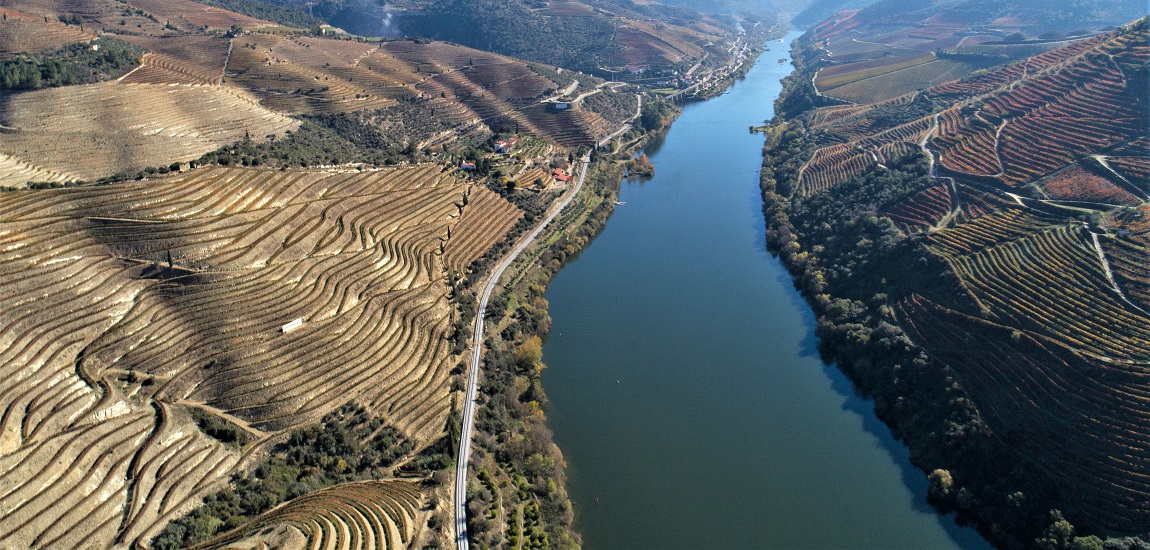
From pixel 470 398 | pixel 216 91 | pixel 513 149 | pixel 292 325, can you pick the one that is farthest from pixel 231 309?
pixel 513 149


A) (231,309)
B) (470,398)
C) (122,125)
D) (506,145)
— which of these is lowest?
(470,398)

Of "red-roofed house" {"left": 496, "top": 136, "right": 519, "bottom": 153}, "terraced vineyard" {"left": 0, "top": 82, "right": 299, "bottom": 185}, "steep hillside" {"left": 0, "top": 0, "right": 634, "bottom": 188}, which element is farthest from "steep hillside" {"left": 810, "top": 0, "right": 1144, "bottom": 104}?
"terraced vineyard" {"left": 0, "top": 82, "right": 299, "bottom": 185}

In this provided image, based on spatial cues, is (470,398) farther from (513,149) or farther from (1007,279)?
(513,149)

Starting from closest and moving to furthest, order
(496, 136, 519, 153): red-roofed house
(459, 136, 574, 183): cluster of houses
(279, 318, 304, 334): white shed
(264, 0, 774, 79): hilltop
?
1. (279, 318, 304, 334): white shed
2. (459, 136, 574, 183): cluster of houses
3. (496, 136, 519, 153): red-roofed house
4. (264, 0, 774, 79): hilltop

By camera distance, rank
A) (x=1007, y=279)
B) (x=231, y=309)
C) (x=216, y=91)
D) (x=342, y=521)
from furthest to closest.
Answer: (x=216, y=91), (x=1007, y=279), (x=231, y=309), (x=342, y=521)

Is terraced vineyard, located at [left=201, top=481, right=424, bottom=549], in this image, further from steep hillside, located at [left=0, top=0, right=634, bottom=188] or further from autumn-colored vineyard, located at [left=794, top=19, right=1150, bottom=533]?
autumn-colored vineyard, located at [left=794, top=19, right=1150, bottom=533]

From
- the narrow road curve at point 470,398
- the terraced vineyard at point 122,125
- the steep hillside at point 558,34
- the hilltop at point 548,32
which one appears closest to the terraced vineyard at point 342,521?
the narrow road curve at point 470,398

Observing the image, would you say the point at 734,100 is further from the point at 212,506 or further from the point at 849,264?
the point at 212,506
